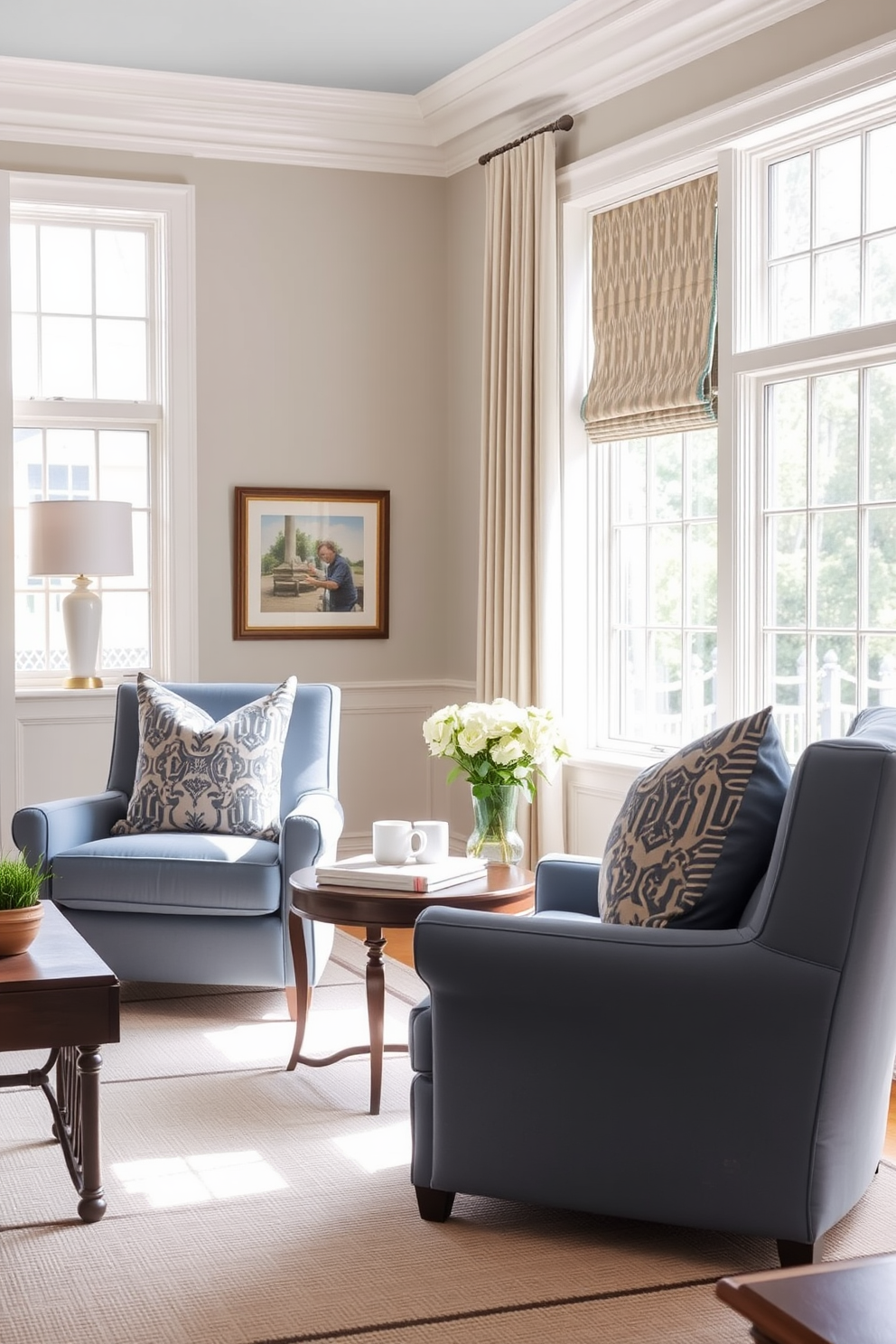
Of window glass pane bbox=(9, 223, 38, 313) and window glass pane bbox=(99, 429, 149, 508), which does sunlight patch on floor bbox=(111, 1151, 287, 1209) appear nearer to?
window glass pane bbox=(99, 429, 149, 508)

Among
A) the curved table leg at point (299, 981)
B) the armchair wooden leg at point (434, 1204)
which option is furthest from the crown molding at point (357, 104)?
the armchair wooden leg at point (434, 1204)

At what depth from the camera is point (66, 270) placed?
6125 millimetres

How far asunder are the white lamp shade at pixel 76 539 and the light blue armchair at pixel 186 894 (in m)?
1.35

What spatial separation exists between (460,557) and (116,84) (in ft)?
7.87

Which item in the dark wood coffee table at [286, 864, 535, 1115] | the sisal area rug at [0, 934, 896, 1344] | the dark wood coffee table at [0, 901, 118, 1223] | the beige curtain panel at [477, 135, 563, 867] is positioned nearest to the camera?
the sisal area rug at [0, 934, 896, 1344]

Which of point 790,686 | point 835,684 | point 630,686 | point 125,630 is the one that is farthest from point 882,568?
point 125,630

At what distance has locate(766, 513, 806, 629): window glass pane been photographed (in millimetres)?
4562

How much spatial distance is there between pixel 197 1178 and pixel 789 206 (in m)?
3.32

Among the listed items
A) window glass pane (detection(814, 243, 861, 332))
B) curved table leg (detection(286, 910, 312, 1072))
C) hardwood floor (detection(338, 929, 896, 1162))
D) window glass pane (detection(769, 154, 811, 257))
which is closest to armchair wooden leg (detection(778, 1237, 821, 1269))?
hardwood floor (detection(338, 929, 896, 1162))

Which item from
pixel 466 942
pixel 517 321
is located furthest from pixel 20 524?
pixel 466 942

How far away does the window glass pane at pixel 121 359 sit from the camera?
620cm

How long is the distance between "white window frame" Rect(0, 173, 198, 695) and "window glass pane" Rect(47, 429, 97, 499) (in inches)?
2.8

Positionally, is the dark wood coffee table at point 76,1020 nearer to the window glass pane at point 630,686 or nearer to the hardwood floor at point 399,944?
the hardwood floor at point 399,944

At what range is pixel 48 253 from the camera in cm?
610
